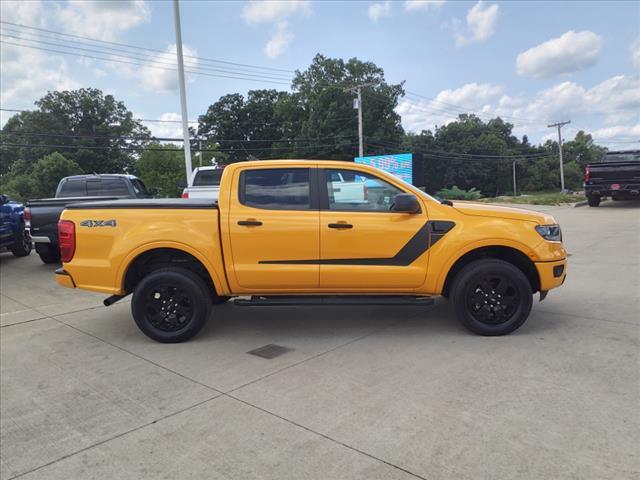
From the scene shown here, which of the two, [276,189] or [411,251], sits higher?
[276,189]

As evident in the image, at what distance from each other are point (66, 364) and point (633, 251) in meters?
10.0

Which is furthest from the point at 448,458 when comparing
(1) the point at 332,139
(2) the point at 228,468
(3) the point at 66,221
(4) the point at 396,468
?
(1) the point at 332,139

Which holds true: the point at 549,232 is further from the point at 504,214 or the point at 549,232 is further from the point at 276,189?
the point at 276,189

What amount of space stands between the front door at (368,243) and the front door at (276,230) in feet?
0.44

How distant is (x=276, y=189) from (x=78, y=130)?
76.1 metres

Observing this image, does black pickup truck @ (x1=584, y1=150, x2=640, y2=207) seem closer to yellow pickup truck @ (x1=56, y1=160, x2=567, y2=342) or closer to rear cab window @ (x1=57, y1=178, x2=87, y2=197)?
yellow pickup truck @ (x1=56, y1=160, x2=567, y2=342)

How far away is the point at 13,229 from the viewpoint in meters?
10.8

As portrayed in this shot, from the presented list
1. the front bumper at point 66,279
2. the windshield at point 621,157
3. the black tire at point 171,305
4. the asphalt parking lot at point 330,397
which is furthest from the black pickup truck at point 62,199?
the windshield at point 621,157

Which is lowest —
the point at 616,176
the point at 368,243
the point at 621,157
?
the point at 368,243

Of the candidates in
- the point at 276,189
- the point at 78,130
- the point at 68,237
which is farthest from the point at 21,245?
the point at 78,130

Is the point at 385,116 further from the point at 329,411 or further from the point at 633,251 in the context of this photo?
the point at 329,411

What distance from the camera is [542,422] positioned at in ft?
10.3

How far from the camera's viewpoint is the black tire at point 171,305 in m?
4.91

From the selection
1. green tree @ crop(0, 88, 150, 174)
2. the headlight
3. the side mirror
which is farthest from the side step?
green tree @ crop(0, 88, 150, 174)
